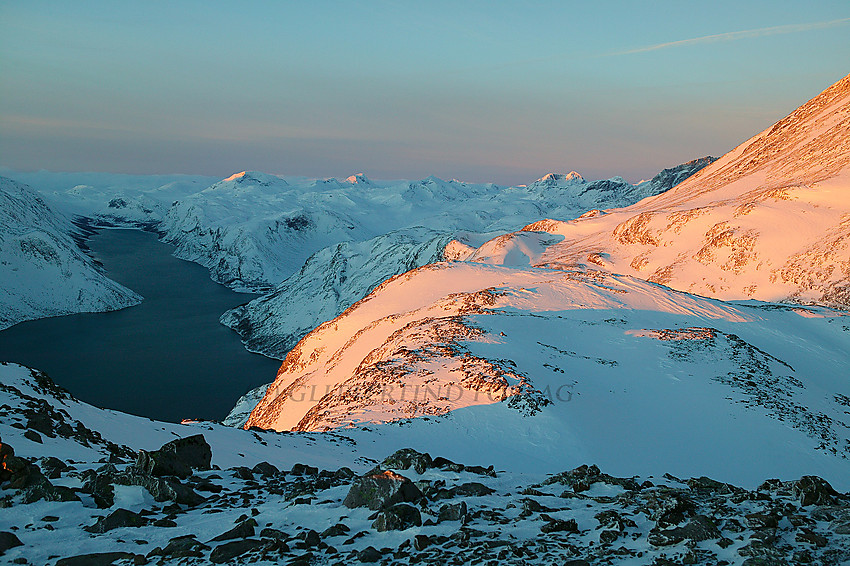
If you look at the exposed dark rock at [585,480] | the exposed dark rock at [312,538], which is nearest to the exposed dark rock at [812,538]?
the exposed dark rock at [585,480]

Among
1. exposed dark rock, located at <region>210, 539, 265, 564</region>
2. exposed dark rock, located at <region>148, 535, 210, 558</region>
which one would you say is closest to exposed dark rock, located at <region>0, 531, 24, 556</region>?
exposed dark rock, located at <region>148, 535, 210, 558</region>

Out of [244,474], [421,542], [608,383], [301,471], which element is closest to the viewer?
[421,542]

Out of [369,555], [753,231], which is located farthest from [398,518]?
[753,231]

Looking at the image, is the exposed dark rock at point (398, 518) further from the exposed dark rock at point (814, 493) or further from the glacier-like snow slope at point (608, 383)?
the glacier-like snow slope at point (608, 383)

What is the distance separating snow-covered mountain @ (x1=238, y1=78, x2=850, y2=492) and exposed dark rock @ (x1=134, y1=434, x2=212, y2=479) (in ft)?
39.2

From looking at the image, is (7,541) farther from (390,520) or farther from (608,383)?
(608,383)

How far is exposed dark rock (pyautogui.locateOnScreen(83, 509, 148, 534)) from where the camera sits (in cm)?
761

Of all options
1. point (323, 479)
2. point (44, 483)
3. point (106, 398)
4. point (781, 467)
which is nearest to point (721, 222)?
point (781, 467)

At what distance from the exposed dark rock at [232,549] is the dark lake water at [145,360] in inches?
4055

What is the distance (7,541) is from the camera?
21.9 ft

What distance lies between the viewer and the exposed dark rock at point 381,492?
8.76 metres

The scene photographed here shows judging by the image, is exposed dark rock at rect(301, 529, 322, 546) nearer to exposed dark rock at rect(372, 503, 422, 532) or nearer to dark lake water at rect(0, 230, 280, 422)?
exposed dark rock at rect(372, 503, 422, 532)

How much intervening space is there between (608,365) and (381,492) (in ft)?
76.0

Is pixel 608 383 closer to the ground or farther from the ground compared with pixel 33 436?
closer to the ground
